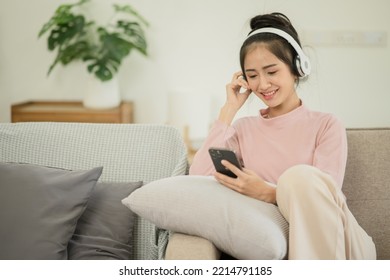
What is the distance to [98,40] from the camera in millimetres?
2857

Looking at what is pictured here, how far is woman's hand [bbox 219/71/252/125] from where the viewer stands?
1335 mm

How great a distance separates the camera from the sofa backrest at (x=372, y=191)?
1.26 m

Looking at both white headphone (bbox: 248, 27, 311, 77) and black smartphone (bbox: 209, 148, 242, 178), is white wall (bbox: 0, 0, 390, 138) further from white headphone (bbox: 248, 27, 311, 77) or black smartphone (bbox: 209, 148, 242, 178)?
black smartphone (bbox: 209, 148, 242, 178)

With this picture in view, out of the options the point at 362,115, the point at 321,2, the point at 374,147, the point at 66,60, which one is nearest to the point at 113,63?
the point at 66,60

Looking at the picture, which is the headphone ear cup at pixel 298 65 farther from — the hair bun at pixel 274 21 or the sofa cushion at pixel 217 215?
the sofa cushion at pixel 217 215

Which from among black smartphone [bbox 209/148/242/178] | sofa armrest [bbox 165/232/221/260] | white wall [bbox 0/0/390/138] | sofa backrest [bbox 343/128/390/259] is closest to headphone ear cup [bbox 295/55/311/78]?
sofa backrest [bbox 343/128/390/259]

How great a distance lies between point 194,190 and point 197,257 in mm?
145

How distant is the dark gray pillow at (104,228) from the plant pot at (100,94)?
149 centimetres

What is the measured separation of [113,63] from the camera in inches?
108

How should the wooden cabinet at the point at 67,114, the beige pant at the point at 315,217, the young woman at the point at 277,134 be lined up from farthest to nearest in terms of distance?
the wooden cabinet at the point at 67,114 → the young woman at the point at 277,134 → the beige pant at the point at 315,217

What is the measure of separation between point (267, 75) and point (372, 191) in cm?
41

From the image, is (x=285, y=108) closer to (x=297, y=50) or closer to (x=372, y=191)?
(x=297, y=50)

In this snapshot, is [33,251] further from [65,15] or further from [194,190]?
[65,15]

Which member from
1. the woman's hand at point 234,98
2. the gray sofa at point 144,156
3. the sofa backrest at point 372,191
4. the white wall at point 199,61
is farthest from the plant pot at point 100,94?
the sofa backrest at point 372,191
